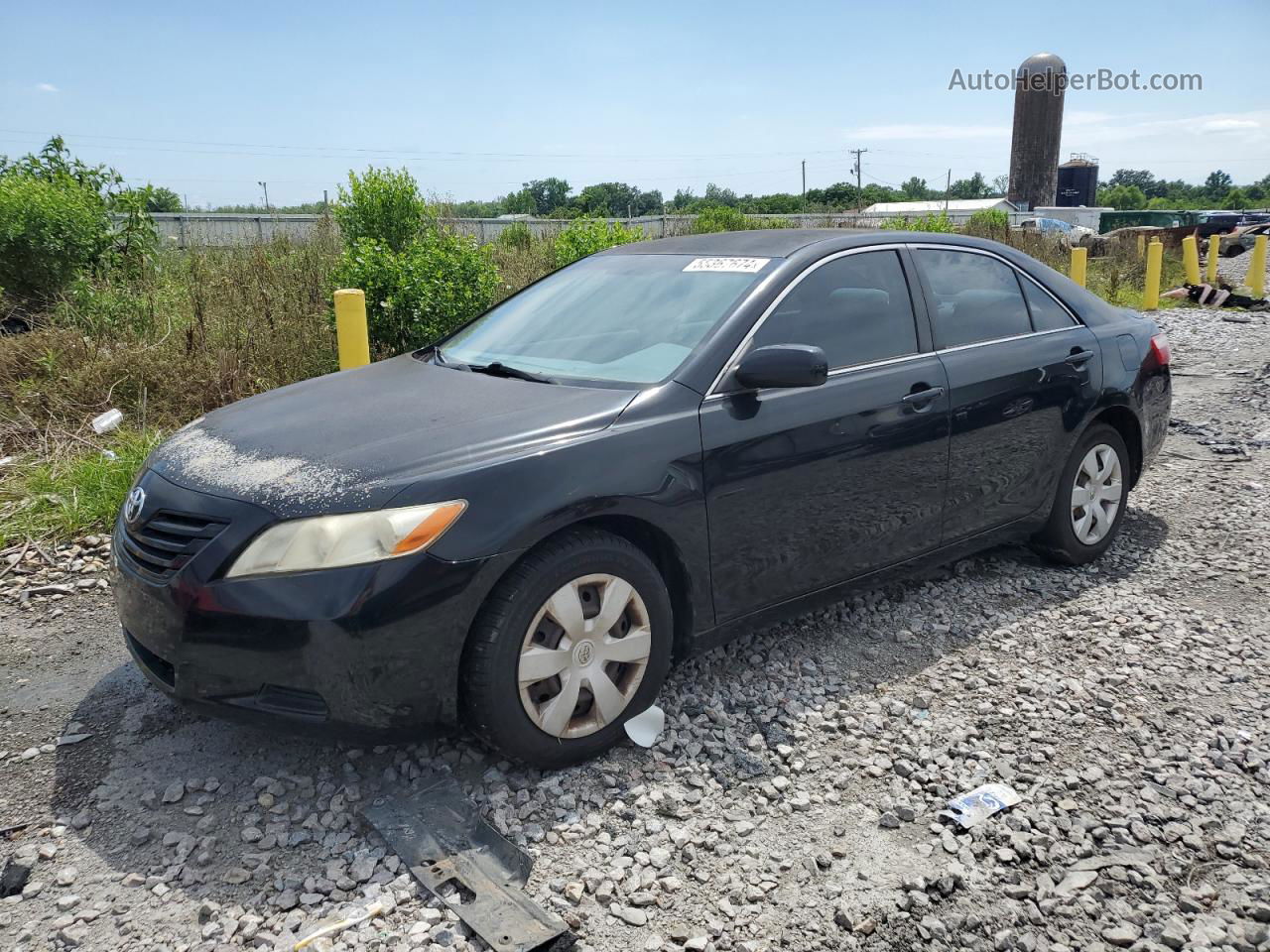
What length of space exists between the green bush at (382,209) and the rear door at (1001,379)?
638 cm

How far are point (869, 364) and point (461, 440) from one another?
173 cm

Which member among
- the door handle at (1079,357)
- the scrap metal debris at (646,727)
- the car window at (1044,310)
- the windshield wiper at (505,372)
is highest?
the car window at (1044,310)

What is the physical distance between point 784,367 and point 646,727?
1.29m

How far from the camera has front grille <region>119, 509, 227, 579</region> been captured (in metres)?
2.89

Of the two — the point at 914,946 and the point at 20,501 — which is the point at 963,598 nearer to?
the point at 914,946

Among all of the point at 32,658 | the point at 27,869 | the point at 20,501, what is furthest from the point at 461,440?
the point at 20,501

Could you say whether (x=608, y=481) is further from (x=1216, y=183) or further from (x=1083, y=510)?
(x=1216, y=183)

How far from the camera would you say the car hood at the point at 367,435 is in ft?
9.43

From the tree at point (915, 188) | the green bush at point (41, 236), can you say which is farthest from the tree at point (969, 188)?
the green bush at point (41, 236)

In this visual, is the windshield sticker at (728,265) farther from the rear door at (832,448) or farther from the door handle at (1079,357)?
the door handle at (1079,357)

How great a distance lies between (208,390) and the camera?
7.07 meters

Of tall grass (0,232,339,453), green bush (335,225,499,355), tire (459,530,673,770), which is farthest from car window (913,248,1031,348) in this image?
tall grass (0,232,339,453)

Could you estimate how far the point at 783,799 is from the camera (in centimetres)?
304

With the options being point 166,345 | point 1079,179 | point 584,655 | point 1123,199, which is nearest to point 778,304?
point 584,655
